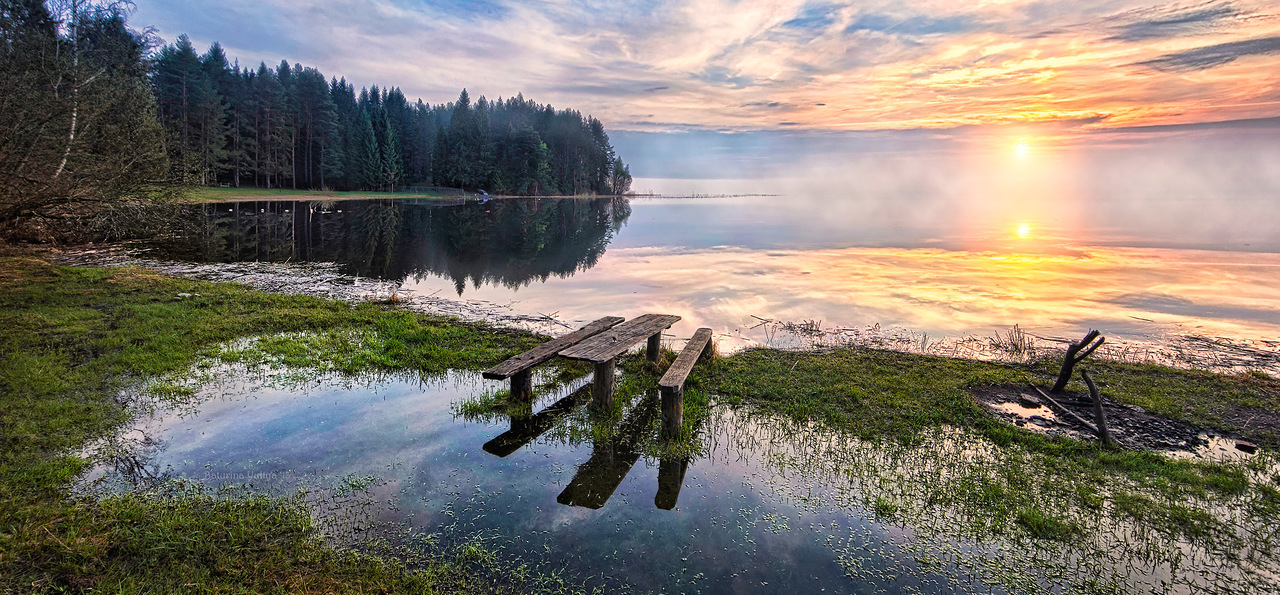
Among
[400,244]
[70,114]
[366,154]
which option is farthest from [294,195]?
[70,114]

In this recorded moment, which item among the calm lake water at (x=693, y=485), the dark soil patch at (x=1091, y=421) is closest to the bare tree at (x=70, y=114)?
the calm lake water at (x=693, y=485)

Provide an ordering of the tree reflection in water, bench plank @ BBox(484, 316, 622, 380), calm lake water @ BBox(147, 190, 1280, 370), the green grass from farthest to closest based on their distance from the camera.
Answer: the tree reflection in water → calm lake water @ BBox(147, 190, 1280, 370) → bench plank @ BBox(484, 316, 622, 380) → the green grass

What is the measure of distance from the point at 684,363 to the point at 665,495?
2799 mm

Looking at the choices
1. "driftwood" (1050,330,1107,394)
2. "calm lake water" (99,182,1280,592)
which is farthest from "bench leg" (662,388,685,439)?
"driftwood" (1050,330,1107,394)

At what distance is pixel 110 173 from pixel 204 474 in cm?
1394

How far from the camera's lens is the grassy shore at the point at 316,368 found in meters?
4.39

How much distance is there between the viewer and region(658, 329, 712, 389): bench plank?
731 cm

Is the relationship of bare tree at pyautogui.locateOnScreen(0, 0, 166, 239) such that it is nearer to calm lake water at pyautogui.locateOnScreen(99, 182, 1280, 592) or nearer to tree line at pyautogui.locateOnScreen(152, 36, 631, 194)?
calm lake water at pyautogui.locateOnScreen(99, 182, 1280, 592)

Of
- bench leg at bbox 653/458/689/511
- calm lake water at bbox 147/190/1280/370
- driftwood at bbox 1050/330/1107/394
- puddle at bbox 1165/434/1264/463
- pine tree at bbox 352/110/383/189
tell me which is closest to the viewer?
bench leg at bbox 653/458/689/511

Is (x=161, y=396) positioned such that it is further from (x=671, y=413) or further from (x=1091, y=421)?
(x=1091, y=421)

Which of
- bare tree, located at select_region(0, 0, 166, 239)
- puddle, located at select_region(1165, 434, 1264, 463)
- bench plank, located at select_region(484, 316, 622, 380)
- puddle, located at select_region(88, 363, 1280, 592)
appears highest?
bare tree, located at select_region(0, 0, 166, 239)

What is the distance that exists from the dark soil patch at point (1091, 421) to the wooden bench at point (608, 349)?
5.39m

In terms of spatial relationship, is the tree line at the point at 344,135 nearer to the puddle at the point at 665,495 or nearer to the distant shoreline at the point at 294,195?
the distant shoreline at the point at 294,195

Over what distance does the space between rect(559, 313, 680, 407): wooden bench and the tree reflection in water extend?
9578mm
